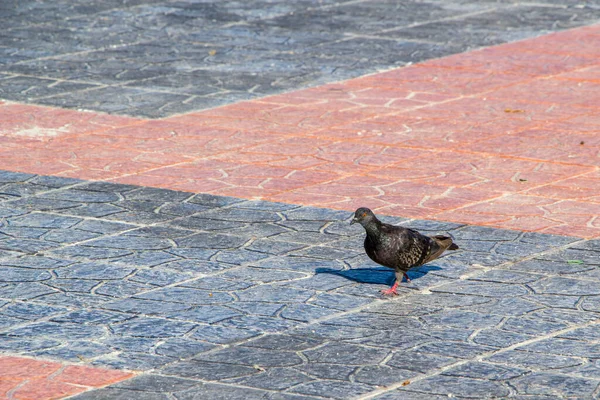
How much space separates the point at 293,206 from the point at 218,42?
658 cm

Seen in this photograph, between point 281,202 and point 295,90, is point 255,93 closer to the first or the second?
point 295,90

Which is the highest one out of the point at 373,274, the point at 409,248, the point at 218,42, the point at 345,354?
the point at 409,248

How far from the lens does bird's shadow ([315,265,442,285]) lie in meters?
7.53

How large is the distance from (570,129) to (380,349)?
5527mm

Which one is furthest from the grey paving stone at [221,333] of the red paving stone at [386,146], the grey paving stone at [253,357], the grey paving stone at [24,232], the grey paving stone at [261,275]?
the red paving stone at [386,146]

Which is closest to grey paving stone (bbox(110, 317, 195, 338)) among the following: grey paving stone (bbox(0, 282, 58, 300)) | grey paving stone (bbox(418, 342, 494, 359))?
grey paving stone (bbox(0, 282, 58, 300))

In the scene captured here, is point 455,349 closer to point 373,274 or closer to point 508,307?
point 508,307

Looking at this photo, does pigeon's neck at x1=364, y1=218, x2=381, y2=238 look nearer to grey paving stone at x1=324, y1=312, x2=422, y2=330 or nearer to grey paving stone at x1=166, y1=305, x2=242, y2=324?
grey paving stone at x1=324, y1=312, x2=422, y2=330

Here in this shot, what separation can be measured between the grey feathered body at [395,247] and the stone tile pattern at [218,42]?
200 inches

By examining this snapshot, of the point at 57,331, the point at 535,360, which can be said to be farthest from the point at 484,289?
the point at 57,331

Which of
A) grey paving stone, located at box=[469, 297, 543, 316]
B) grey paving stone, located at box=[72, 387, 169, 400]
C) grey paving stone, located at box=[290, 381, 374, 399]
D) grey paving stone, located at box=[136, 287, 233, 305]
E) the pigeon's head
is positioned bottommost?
grey paving stone, located at box=[469, 297, 543, 316]

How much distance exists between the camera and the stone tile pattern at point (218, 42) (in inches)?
502

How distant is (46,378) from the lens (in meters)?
5.95

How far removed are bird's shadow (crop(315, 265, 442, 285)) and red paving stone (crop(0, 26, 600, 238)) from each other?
39.4 inches
